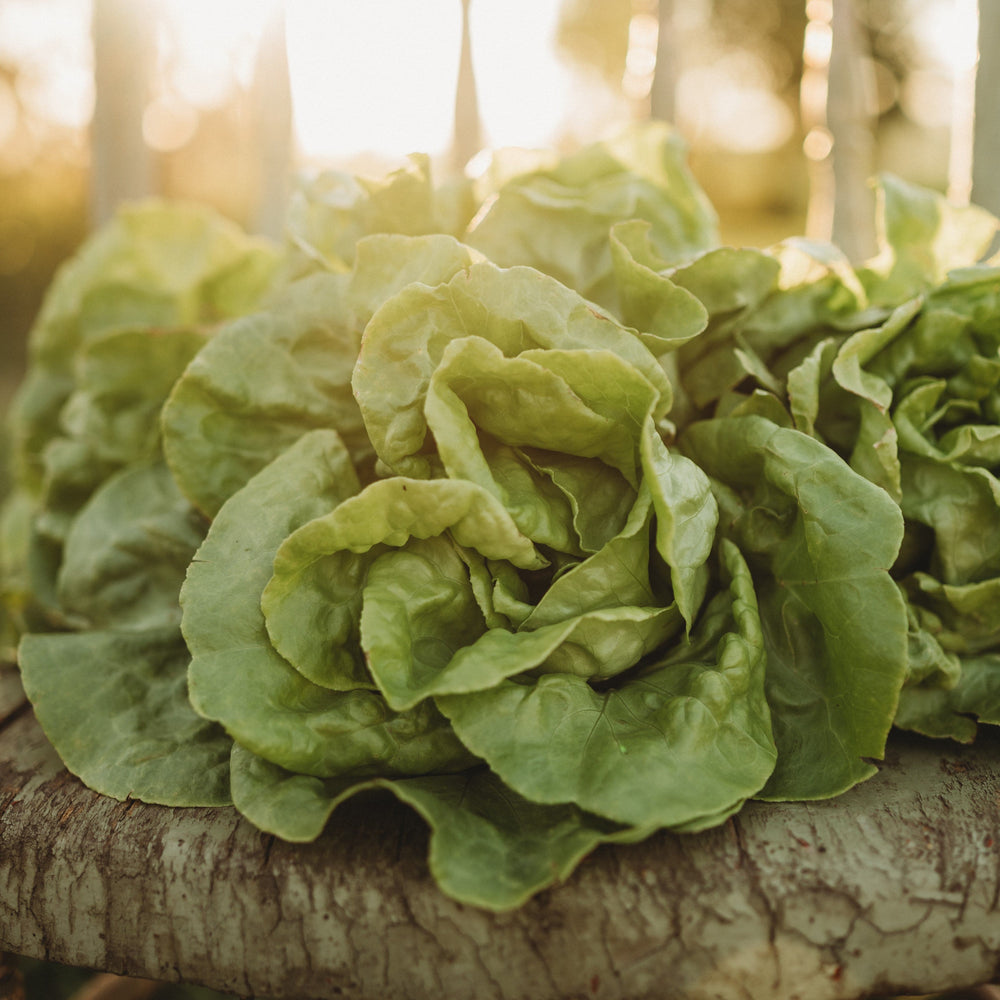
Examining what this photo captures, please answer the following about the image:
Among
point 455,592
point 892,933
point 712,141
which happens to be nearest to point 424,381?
point 455,592

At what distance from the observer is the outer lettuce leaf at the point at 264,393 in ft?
3.79

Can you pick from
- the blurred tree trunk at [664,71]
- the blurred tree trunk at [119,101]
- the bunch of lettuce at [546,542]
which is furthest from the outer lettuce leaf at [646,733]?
the blurred tree trunk at [119,101]

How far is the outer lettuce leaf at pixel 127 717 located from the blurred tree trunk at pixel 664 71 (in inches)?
72.3

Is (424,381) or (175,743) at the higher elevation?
(424,381)

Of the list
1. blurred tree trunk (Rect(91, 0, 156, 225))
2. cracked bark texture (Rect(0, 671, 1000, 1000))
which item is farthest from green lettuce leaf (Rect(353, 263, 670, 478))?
blurred tree trunk (Rect(91, 0, 156, 225))

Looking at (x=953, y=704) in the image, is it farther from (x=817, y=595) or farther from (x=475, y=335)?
(x=475, y=335)

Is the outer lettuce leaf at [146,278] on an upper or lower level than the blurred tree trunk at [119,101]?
lower

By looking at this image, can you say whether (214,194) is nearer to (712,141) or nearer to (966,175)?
(712,141)

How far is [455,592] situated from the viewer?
958 millimetres

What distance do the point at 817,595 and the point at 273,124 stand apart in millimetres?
2711

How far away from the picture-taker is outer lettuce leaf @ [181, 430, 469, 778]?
35.3 inches

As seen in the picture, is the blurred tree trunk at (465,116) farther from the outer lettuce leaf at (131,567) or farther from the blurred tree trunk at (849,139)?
the outer lettuce leaf at (131,567)

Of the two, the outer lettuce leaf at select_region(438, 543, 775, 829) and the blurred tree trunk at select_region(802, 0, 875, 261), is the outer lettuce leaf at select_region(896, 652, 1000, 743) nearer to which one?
the outer lettuce leaf at select_region(438, 543, 775, 829)

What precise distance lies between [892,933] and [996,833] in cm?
18
